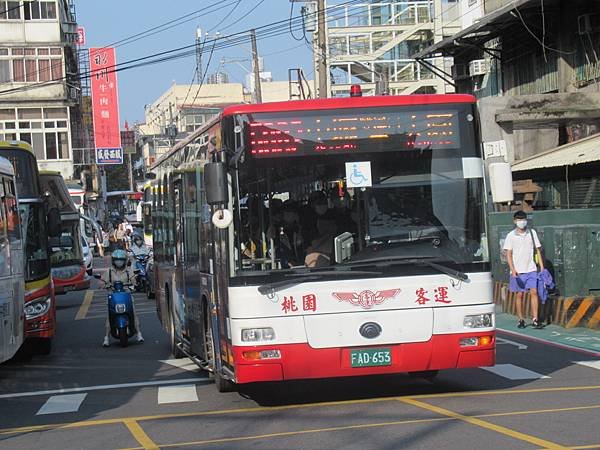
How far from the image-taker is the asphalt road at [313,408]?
816cm

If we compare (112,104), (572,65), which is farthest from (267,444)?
(112,104)

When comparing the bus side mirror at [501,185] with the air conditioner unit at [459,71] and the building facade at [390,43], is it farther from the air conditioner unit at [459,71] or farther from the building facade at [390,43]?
the building facade at [390,43]

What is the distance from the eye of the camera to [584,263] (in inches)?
663

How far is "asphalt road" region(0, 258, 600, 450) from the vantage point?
8156 millimetres

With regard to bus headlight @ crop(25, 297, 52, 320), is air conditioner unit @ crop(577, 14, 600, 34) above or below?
above

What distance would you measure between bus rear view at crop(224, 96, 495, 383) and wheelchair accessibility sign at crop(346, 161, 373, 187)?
0.04ft

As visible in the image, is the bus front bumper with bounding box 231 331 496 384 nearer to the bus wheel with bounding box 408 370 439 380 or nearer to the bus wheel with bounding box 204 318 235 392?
the bus wheel with bounding box 204 318 235 392

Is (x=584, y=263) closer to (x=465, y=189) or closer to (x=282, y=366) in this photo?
(x=465, y=189)

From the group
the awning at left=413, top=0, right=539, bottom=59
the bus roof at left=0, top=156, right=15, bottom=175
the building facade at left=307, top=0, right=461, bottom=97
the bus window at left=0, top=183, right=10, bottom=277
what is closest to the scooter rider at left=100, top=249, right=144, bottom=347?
the bus roof at left=0, top=156, right=15, bottom=175

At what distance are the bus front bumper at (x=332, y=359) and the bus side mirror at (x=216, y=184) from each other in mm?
1410

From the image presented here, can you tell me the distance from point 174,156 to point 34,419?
4498mm

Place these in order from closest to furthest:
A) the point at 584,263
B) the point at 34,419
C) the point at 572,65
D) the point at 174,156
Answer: the point at 34,419, the point at 174,156, the point at 584,263, the point at 572,65

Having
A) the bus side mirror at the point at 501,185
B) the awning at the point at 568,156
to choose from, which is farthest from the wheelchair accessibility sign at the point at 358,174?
the awning at the point at 568,156

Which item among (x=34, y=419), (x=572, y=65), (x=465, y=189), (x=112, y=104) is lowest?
(x=34, y=419)
